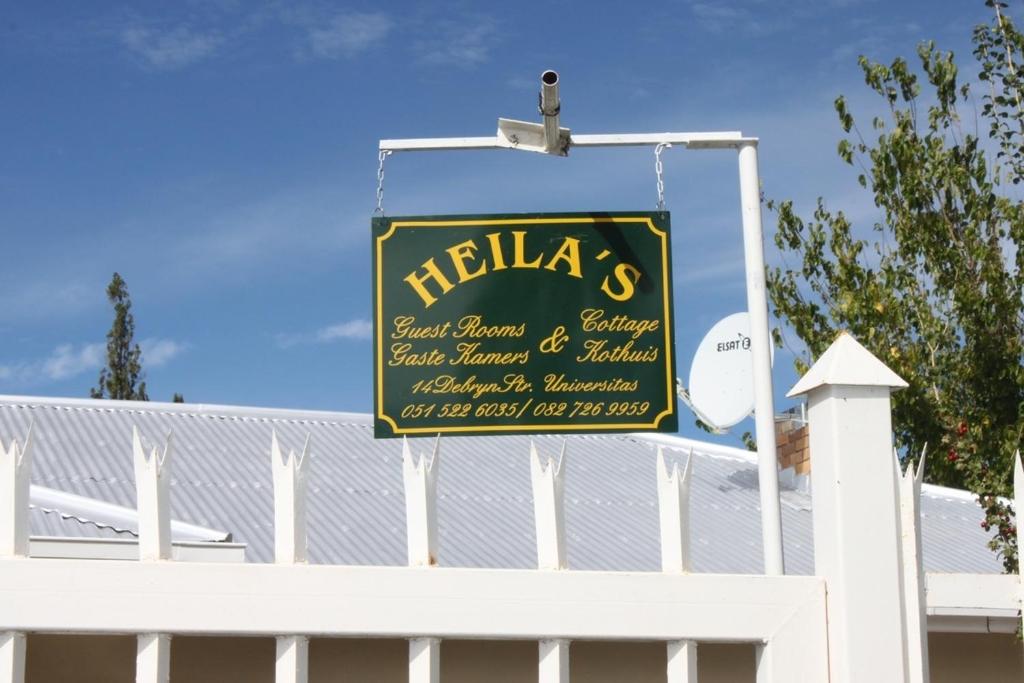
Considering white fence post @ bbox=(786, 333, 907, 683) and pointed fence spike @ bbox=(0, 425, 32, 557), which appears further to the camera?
white fence post @ bbox=(786, 333, 907, 683)

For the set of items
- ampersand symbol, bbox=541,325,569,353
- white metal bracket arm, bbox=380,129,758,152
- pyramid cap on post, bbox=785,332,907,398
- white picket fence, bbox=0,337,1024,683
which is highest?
white metal bracket arm, bbox=380,129,758,152

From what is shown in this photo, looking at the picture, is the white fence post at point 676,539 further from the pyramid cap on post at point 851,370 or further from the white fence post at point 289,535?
the white fence post at point 289,535

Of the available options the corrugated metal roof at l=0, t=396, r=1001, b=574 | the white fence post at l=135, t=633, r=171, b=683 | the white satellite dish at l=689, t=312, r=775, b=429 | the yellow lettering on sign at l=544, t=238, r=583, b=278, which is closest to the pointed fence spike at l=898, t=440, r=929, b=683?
the white fence post at l=135, t=633, r=171, b=683

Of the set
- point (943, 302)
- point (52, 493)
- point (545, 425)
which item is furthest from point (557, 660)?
point (943, 302)

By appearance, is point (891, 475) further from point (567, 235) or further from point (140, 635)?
point (567, 235)

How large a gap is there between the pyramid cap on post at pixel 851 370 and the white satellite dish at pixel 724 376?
936 centimetres

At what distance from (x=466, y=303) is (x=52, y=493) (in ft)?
13.3

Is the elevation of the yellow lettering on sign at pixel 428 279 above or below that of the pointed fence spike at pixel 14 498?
above

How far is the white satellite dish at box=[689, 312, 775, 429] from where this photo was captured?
12266 mm

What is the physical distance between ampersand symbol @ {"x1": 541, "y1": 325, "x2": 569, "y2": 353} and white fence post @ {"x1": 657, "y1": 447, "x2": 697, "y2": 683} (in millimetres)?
1851

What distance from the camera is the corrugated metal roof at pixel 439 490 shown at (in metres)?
10.0

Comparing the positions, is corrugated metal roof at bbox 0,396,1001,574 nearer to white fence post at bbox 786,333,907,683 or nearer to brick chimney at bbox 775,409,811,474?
brick chimney at bbox 775,409,811,474

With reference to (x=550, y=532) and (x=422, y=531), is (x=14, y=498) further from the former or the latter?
(x=550, y=532)

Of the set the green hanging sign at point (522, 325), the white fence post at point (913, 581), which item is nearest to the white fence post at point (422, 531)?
the white fence post at point (913, 581)
